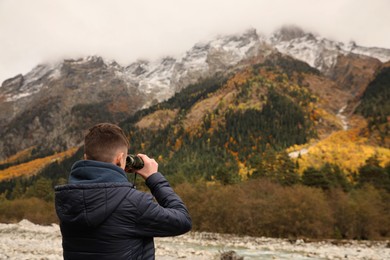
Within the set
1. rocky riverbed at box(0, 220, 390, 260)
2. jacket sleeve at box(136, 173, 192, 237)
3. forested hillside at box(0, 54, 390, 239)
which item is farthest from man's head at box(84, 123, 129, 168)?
forested hillside at box(0, 54, 390, 239)

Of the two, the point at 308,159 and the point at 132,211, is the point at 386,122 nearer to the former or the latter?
the point at 308,159

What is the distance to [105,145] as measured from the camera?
120 inches

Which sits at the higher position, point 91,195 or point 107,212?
point 91,195

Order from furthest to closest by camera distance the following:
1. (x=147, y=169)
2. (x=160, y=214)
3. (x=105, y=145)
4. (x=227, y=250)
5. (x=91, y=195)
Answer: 1. (x=227, y=250)
2. (x=147, y=169)
3. (x=105, y=145)
4. (x=160, y=214)
5. (x=91, y=195)

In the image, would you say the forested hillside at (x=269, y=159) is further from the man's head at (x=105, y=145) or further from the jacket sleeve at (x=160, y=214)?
the man's head at (x=105, y=145)

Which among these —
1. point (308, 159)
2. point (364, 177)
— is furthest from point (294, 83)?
point (364, 177)

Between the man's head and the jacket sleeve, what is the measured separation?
1.21ft

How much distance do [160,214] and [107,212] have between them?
405mm

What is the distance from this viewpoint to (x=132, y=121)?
18575 centimetres

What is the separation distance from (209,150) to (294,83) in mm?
78298

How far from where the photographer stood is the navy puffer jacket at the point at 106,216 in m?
2.79

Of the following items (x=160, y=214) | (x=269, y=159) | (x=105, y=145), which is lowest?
(x=269, y=159)

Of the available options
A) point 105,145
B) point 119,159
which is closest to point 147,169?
point 119,159

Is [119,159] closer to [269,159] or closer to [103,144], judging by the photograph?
[103,144]
